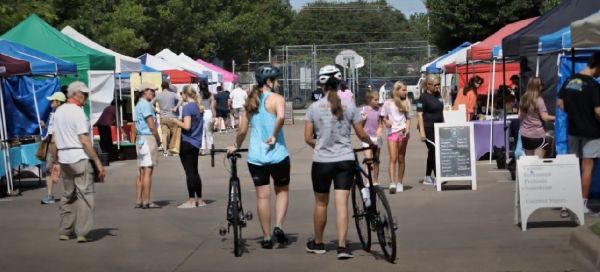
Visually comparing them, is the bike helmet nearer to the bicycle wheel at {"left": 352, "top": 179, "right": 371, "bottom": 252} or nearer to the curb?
the bicycle wheel at {"left": 352, "top": 179, "right": 371, "bottom": 252}

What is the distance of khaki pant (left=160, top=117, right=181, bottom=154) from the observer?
47.5 feet

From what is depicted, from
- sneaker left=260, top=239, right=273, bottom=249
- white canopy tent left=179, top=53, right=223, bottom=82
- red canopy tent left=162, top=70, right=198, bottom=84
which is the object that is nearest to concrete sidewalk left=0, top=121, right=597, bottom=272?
sneaker left=260, top=239, right=273, bottom=249

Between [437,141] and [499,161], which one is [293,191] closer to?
[437,141]

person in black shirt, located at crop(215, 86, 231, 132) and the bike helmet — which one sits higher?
the bike helmet

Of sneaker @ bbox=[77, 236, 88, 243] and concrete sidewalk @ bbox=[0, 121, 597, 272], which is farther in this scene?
sneaker @ bbox=[77, 236, 88, 243]

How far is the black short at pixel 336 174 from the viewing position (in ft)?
30.5

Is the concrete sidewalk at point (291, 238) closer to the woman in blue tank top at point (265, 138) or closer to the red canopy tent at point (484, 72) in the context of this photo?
the woman in blue tank top at point (265, 138)

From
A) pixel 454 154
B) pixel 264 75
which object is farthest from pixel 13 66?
pixel 264 75

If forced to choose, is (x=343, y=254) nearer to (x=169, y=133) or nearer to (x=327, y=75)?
(x=327, y=75)

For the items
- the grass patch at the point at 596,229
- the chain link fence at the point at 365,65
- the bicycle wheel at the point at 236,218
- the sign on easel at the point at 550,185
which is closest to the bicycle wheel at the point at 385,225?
the bicycle wheel at the point at 236,218

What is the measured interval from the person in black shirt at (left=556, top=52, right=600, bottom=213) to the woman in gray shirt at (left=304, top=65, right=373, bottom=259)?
318 cm

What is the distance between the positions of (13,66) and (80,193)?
6820 millimetres

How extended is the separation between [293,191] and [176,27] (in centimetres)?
4168

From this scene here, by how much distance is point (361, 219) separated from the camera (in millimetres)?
9867
